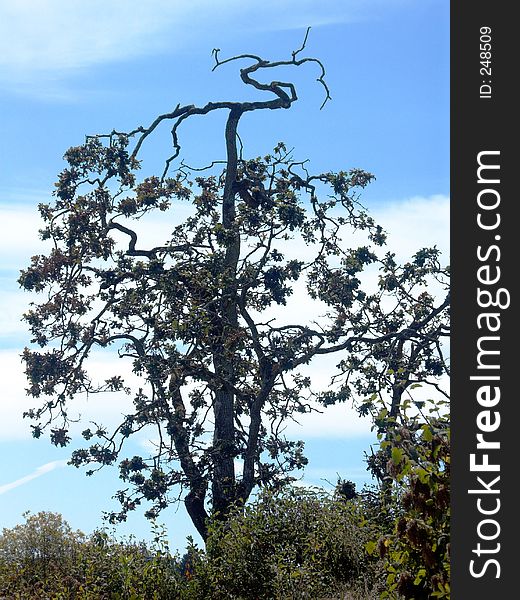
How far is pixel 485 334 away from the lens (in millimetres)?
7941

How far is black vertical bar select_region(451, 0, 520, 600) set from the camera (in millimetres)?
7773

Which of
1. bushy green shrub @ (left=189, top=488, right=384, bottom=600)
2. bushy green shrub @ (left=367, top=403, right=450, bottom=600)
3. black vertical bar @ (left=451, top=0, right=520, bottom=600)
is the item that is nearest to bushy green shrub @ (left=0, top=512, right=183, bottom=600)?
bushy green shrub @ (left=189, top=488, right=384, bottom=600)

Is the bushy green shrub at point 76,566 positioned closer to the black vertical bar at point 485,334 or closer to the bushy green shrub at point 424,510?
the bushy green shrub at point 424,510

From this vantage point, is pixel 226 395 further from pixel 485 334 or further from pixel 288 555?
pixel 485 334

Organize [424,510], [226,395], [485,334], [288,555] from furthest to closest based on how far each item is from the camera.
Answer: [226,395] < [288,555] < [424,510] < [485,334]

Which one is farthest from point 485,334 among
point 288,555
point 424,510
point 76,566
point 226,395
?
point 226,395

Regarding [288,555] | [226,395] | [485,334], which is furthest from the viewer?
[226,395]

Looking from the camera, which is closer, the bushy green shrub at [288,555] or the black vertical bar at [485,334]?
the black vertical bar at [485,334]

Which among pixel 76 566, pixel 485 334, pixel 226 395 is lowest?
pixel 76 566

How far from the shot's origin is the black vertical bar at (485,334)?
25.5 feet

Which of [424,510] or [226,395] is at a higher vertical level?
[226,395]

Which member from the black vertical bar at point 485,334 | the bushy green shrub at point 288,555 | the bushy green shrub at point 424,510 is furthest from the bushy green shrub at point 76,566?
the black vertical bar at point 485,334

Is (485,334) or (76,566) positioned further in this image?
(76,566)

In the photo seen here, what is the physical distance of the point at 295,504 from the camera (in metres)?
13.9
